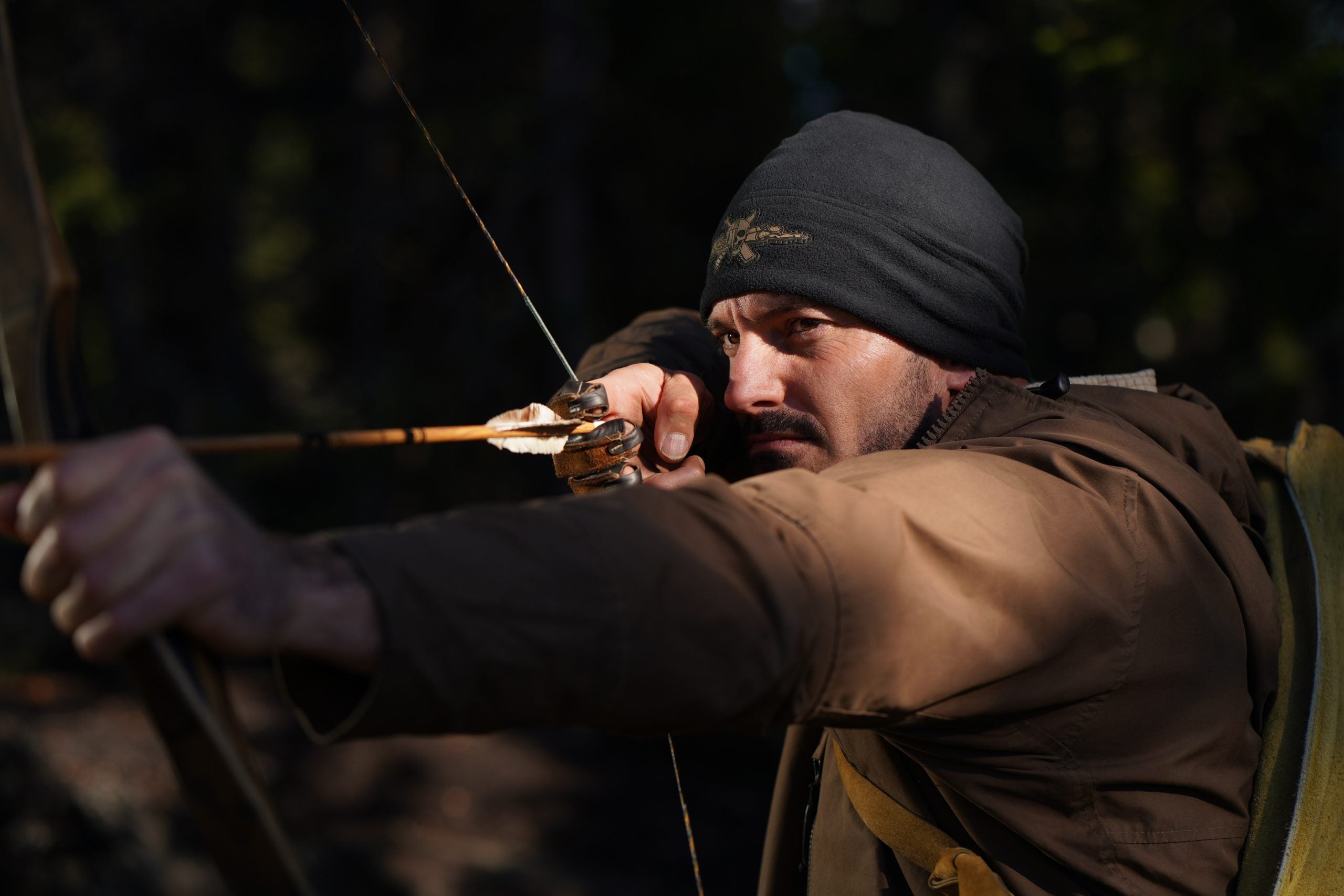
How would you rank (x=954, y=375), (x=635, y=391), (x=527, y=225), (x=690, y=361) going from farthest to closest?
(x=527, y=225) → (x=690, y=361) → (x=635, y=391) → (x=954, y=375)

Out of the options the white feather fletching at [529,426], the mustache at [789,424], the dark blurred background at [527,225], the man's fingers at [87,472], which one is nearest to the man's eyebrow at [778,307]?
the mustache at [789,424]

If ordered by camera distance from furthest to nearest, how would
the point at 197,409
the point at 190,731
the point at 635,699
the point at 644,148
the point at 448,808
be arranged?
1. the point at 197,409
2. the point at 644,148
3. the point at 448,808
4. the point at 635,699
5. the point at 190,731

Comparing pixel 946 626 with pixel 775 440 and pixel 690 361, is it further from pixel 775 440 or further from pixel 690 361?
pixel 690 361

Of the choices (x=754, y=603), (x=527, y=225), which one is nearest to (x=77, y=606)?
(x=754, y=603)

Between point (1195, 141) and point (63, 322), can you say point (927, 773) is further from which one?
point (1195, 141)

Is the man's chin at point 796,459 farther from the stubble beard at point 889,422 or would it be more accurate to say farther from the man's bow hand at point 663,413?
the man's bow hand at point 663,413

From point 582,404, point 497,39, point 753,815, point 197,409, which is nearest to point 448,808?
point 753,815

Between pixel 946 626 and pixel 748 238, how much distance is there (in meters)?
1.09

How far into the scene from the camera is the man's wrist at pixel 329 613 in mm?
875

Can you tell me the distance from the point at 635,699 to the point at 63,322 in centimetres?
70

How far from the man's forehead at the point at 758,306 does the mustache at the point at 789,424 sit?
186 mm

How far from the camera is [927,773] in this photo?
1.62 metres

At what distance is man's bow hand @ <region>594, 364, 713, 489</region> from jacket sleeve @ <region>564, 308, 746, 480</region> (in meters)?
0.06

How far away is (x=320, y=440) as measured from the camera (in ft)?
4.00
